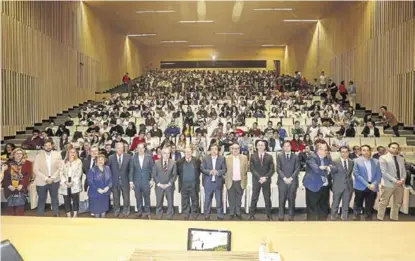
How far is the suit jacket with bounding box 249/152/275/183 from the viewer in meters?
7.74

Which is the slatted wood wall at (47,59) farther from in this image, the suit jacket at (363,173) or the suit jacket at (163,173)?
the suit jacket at (363,173)

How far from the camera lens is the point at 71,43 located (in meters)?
19.4

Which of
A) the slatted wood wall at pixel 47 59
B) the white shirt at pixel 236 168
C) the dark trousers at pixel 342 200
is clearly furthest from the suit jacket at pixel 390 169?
the slatted wood wall at pixel 47 59

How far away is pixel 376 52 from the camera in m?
17.2

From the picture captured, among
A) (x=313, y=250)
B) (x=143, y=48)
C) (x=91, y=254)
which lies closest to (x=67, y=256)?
(x=91, y=254)

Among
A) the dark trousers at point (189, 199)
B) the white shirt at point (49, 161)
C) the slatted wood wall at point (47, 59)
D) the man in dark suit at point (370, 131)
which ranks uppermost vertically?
the slatted wood wall at point (47, 59)

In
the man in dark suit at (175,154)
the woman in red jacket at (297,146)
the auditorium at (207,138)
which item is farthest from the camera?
the woman in red jacket at (297,146)

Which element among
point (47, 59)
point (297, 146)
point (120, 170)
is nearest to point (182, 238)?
point (120, 170)

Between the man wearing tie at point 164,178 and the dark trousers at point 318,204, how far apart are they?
218 centimetres

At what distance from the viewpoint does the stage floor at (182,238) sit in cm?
437

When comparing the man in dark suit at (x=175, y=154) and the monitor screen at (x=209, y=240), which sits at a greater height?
the man in dark suit at (x=175, y=154)

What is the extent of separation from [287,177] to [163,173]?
1.99m

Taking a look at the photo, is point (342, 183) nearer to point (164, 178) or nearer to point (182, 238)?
point (164, 178)

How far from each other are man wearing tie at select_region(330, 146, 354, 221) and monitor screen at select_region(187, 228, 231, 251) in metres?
3.86
